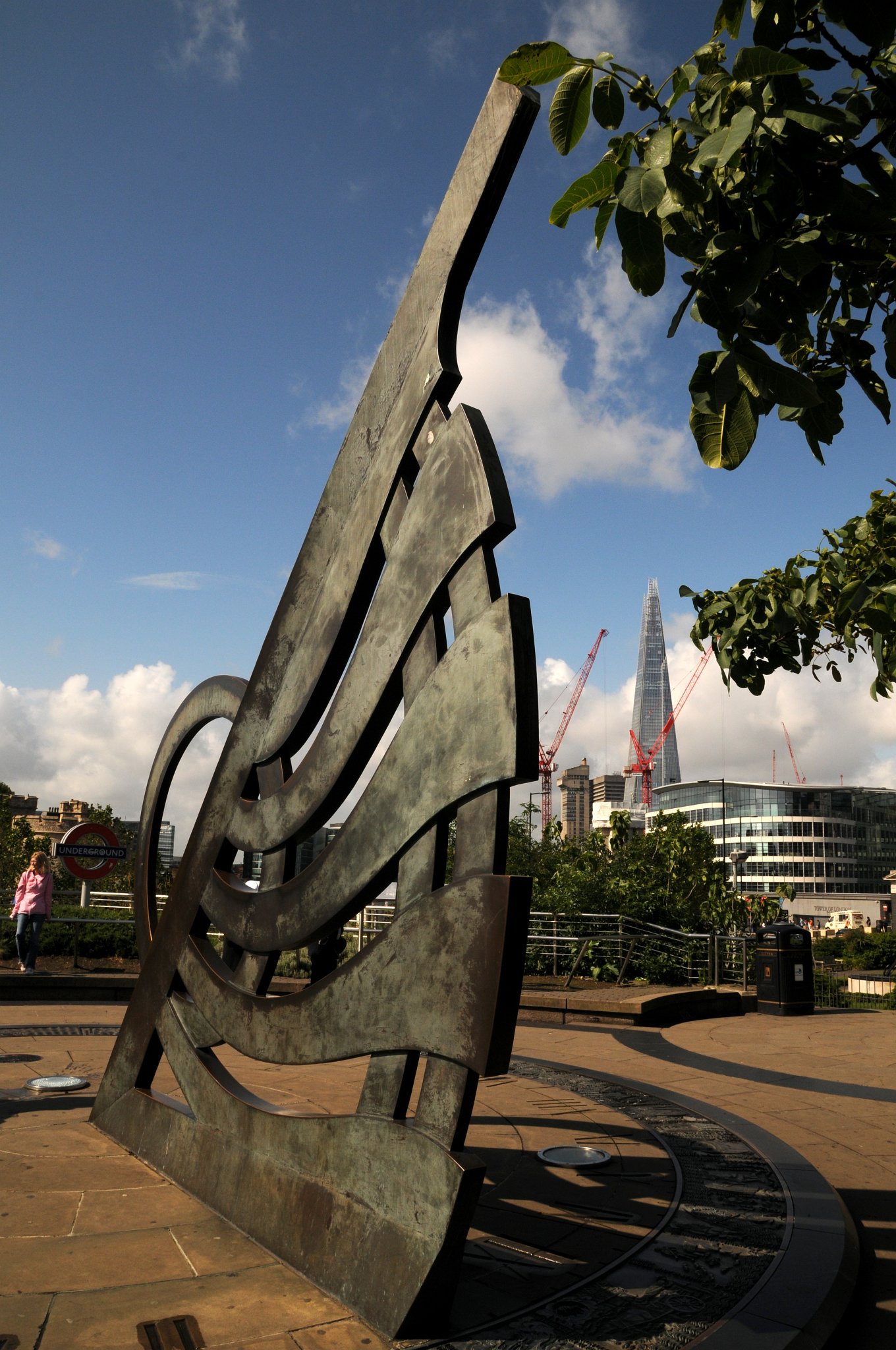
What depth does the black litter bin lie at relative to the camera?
12359mm

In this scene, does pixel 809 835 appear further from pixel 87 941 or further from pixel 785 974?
pixel 87 941

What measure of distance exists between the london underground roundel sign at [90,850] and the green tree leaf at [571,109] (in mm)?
12403

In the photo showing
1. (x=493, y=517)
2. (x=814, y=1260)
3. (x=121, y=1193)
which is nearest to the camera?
(x=493, y=517)

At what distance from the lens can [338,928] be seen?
4.39m

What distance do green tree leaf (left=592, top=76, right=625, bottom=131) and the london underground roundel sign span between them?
40.8 feet

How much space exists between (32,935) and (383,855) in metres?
9.96

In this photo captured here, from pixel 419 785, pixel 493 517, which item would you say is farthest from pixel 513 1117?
pixel 493 517

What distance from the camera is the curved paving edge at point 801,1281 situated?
3436mm

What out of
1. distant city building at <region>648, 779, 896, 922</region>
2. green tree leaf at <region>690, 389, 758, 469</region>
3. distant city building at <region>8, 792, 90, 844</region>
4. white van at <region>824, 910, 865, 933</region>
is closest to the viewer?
green tree leaf at <region>690, 389, 758, 469</region>

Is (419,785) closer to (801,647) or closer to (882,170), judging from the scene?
(882,170)

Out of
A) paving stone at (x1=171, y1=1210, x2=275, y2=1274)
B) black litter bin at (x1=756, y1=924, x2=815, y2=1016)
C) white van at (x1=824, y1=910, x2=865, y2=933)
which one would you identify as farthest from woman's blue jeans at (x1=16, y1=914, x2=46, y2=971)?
white van at (x1=824, y1=910, x2=865, y2=933)

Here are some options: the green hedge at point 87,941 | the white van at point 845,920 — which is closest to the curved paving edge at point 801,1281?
the green hedge at point 87,941

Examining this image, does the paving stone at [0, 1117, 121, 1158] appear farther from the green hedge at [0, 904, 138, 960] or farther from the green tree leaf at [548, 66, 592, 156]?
the green hedge at [0, 904, 138, 960]

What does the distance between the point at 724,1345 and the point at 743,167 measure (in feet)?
12.6
